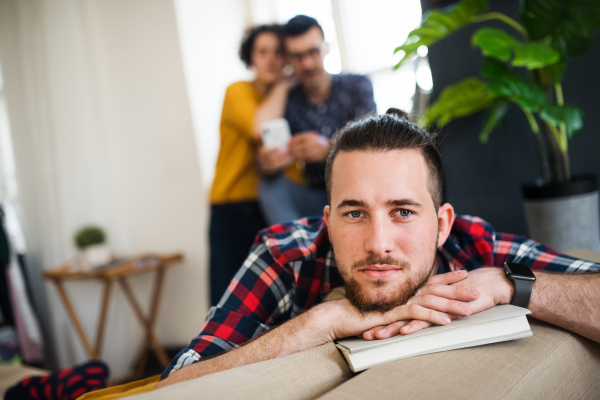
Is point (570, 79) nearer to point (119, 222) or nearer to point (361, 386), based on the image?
point (361, 386)

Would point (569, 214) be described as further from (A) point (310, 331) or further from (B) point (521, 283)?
(A) point (310, 331)

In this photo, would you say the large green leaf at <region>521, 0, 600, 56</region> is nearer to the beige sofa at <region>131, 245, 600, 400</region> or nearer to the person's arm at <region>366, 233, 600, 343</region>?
the person's arm at <region>366, 233, 600, 343</region>

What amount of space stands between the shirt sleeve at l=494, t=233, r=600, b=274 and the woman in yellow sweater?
1.26 metres

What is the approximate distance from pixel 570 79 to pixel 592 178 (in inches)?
19.8

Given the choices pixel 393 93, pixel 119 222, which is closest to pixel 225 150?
pixel 393 93

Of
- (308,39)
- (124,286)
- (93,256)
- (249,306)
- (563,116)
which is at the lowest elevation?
(124,286)

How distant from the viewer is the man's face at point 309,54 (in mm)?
1820

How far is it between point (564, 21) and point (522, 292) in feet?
3.47

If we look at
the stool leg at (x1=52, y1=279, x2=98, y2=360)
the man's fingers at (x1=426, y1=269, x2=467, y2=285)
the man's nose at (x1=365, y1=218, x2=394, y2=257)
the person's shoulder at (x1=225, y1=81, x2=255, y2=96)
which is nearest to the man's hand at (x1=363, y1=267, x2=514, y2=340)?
the man's fingers at (x1=426, y1=269, x2=467, y2=285)

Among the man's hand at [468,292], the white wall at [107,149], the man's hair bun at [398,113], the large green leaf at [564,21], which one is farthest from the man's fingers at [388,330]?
the white wall at [107,149]

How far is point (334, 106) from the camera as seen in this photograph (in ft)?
6.25

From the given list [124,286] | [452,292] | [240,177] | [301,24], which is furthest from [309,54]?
[124,286]

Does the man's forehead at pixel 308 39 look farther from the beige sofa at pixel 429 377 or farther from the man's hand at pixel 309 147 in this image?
the beige sofa at pixel 429 377

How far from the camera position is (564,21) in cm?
138
